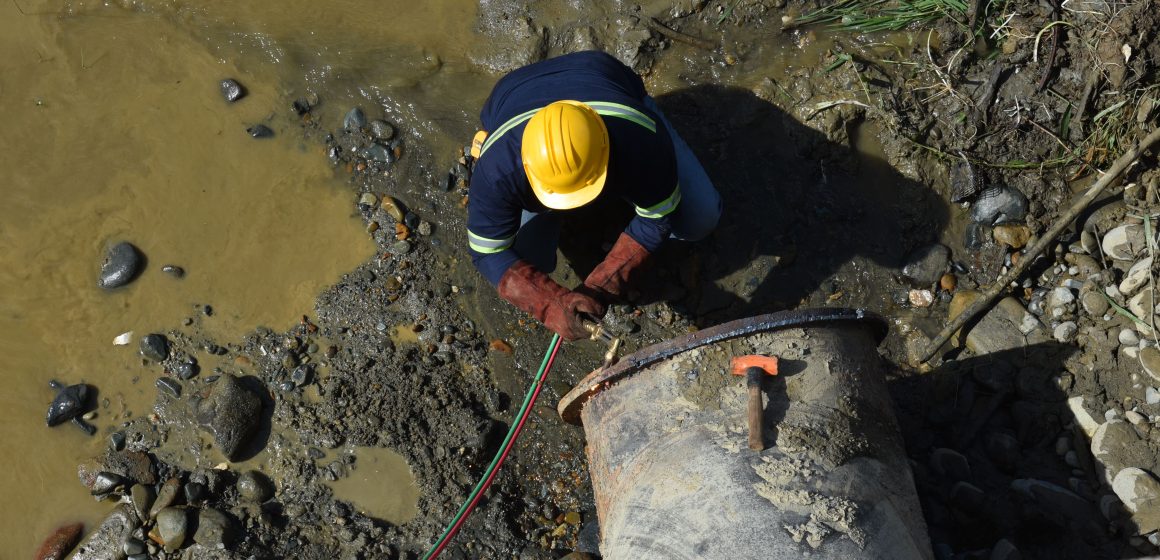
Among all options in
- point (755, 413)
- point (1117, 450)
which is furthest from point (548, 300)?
point (1117, 450)

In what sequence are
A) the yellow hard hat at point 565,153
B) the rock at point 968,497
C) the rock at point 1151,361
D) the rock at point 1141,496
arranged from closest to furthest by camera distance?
the yellow hard hat at point 565,153 < the rock at point 1141,496 < the rock at point 968,497 < the rock at point 1151,361

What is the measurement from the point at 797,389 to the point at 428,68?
284 cm

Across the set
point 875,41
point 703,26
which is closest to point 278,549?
point 703,26

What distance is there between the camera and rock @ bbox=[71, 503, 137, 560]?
399cm

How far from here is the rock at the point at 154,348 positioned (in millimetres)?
4207

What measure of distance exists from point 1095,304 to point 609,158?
261 centimetres

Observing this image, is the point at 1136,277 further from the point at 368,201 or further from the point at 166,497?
the point at 166,497

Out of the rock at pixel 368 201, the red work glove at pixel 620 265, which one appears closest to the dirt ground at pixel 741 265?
the rock at pixel 368 201

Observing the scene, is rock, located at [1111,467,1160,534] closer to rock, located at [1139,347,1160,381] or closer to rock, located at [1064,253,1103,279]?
rock, located at [1139,347,1160,381]

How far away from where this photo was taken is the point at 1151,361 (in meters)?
3.87

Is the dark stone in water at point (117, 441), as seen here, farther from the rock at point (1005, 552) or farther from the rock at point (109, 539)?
the rock at point (1005, 552)

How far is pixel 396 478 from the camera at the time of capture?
404 cm

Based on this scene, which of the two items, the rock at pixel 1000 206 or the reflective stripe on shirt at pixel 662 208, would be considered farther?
the rock at pixel 1000 206

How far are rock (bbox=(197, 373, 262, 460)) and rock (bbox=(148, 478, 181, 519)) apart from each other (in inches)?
10.2
